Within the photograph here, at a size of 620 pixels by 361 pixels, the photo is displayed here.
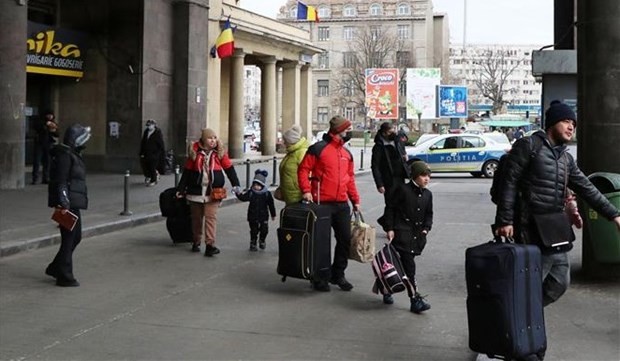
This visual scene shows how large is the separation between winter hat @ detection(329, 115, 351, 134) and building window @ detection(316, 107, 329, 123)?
335 feet

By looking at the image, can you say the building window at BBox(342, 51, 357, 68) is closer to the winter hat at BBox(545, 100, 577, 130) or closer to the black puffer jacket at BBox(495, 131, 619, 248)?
the winter hat at BBox(545, 100, 577, 130)

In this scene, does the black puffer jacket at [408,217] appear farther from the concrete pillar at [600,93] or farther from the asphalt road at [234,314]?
the concrete pillar at [600,93]

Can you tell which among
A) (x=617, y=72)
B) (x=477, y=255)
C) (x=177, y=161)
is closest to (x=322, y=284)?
(x=477, y=255)


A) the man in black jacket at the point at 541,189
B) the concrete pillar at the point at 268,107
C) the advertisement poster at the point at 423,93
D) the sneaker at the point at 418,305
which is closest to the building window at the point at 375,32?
the advertisement poster at the point at 423,93

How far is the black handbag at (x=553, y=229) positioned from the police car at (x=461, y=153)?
22384mm

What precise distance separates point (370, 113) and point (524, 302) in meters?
41.9

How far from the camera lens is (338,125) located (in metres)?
8.05

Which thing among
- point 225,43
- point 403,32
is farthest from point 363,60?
point 225,43

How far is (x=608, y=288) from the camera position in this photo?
810 cm

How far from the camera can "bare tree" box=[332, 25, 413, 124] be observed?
3730 inches

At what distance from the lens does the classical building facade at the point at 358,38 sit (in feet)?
335

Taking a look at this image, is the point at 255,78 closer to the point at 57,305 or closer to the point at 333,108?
the point at 333,108

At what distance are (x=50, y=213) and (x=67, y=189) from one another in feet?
18.8

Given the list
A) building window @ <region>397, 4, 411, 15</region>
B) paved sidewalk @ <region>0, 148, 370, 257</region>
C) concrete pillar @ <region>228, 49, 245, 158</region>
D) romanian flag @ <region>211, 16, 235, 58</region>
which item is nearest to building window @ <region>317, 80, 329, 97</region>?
building window @ <region>397, 4, 411, 15</region>
